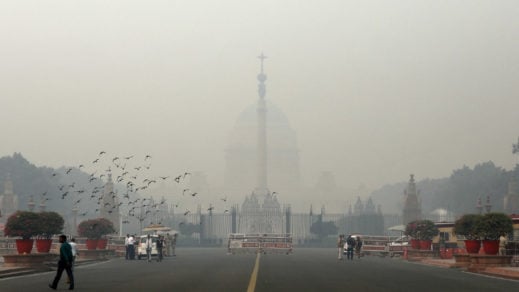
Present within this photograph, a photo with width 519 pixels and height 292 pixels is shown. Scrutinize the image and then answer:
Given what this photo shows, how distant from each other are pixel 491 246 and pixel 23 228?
22.3 m

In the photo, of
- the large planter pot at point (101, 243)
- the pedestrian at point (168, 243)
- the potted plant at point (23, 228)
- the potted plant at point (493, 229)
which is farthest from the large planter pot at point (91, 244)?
the potted plant at point (493, 229)

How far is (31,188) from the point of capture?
565 feet

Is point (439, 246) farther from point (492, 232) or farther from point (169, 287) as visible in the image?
point (169, 287)

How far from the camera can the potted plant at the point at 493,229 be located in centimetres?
4612

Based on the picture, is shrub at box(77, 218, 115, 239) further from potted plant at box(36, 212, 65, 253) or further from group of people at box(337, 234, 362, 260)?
potted plant at box(36, 212, 65, 253)

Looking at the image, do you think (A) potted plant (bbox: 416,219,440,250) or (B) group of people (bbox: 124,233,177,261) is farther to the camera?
(A) potted plant (bbox: 416,219,440,250)

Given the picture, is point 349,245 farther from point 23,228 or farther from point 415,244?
point 23,228

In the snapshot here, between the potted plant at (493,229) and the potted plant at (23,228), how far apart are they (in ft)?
69.4

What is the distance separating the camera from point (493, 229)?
4631 cm

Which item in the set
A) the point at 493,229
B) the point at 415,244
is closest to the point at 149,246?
the point at 415,244

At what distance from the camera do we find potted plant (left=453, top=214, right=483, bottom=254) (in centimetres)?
4741

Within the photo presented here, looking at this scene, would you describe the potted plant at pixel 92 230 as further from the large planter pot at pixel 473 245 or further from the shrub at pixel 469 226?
the large planter pot at pixel 473 245

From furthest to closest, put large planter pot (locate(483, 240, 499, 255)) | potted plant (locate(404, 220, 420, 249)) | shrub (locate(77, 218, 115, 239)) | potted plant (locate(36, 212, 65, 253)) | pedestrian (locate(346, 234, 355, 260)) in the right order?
potted plant (locate(404, 220, 420, 249)) < pedestrian (locate(346, 234, 355, 260)) < shrub (locate(77, 218, 115, 239)) < potted plant (locate(36, 212, 65, 253)) < large planter pot (locate(483, 240, 499, 255))

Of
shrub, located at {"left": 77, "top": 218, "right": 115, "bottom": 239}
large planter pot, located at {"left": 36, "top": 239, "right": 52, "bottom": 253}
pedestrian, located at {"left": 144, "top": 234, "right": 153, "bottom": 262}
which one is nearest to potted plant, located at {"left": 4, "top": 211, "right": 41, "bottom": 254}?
large planter pot, located at {"left": 36, "top": 239, "right": 52, "bottom": 253}
